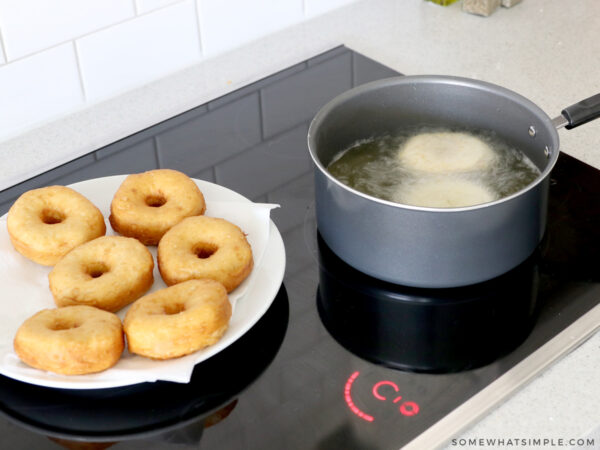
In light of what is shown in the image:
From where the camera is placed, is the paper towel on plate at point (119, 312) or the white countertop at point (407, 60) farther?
the white countertop at point (407, 60)

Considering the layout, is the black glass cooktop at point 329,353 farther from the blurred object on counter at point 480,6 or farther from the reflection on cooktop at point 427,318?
the blurred object on counter at point 480,6

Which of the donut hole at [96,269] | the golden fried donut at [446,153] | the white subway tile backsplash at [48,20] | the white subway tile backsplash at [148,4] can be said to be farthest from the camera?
the white subway tile backsplash at [148,4]

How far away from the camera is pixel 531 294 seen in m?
0.86

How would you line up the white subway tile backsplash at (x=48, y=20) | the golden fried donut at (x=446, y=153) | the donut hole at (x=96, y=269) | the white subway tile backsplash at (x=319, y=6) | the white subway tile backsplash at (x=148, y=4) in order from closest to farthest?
the donut hole at (x=96, y=269) → the golden fried donut at (x=446, y=153) → the white subway tile backsplash at (x=48, y=20) → the white subway tile backsplash at (x=148, y=4) → the white subway tile backsplash at (x=319, y=6)

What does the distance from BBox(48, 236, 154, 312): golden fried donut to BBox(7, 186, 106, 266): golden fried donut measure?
0.03 meters

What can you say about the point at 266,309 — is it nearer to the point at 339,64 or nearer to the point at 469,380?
the point at 469,380

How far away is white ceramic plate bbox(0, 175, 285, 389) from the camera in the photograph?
0.72 metres

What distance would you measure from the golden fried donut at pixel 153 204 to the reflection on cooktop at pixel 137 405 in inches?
6.3

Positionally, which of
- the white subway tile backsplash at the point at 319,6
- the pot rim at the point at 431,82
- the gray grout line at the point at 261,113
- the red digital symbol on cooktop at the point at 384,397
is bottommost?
the red digital symbol on cooktop at the point at 384,397

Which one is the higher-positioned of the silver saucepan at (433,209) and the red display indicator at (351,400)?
the silver saucepan at (433,209)

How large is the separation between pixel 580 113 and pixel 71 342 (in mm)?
587

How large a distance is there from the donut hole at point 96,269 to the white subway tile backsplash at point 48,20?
0.41 m

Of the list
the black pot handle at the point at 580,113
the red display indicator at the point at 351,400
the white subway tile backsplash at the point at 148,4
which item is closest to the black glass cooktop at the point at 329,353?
the red display indicator at the point at 351,400

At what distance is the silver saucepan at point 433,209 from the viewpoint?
775 mm
